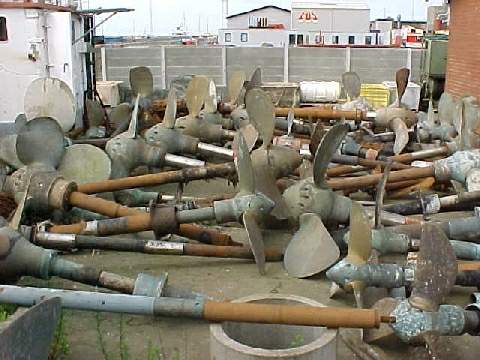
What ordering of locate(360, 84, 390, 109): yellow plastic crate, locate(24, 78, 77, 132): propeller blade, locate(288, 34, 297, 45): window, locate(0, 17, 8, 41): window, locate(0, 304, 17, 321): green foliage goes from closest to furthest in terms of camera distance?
1. locate(0, 304, 17, 321): green foliage
2. locate(24, 78, 77, 132): propeller blade
3. locate(0, 17, 8, 41): window
4. locate(360, 84, 390, 109): yellow plastic crate
5. locate(288, 34, 297, 45): window

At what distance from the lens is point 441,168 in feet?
22.3

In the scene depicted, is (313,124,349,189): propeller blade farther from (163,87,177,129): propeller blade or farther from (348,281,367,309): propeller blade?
(163,87,177,129): propeller blade

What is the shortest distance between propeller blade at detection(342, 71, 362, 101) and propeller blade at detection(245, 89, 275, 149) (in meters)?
4.75

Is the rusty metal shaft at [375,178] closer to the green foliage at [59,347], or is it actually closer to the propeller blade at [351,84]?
the green foliage at [59,347]

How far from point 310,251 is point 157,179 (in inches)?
78.1

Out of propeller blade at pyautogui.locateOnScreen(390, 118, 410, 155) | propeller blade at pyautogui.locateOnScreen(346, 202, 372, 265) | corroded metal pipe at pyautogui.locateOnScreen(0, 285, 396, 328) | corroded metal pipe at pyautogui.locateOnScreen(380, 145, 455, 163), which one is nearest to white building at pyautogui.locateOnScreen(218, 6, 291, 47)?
propeller blade at pyautogui.locateOnScreen(390, 118, 410, 155)

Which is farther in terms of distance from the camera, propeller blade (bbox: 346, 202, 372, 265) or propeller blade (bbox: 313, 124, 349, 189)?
propeller blade (bbox: 313, 124, 349, 189)

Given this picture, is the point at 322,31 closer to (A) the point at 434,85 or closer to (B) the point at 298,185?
(A) the point at 434,85

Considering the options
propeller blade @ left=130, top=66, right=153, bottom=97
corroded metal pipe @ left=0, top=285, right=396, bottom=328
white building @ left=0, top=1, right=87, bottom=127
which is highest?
white building @ left=0, top=1, right=87, bottom=127

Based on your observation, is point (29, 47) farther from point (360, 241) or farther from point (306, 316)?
→ point (306, 316)

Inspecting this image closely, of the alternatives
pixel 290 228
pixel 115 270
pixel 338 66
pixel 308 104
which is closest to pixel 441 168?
pixel 290 228

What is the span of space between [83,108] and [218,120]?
2841 mm

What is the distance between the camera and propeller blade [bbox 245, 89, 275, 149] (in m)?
6.42

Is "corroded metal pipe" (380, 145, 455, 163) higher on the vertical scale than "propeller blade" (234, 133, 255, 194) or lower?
lower
